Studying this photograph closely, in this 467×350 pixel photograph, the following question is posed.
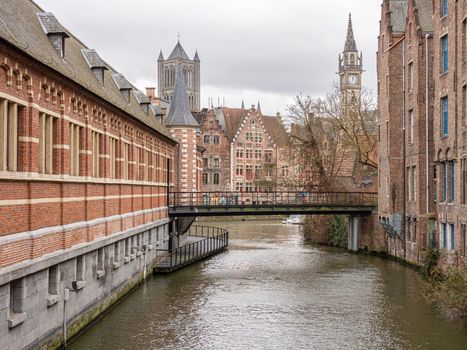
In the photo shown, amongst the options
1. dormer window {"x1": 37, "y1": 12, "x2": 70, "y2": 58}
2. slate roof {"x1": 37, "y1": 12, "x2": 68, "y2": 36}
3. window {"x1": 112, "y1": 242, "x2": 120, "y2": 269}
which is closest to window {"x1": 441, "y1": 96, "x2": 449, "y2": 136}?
window {"x1": 112, "y1": 242, "x2": 120, "y2": 269}

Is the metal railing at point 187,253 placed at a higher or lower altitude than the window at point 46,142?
lower

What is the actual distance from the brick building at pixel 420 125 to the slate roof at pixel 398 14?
52mm

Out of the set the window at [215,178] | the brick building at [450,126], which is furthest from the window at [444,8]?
the window at [215,178]

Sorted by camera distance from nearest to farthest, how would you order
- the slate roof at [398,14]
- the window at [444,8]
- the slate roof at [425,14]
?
the window at [444,8] < the slate roof at [425,14] < the slate roof at [398,14]

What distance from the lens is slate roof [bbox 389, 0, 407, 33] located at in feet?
120

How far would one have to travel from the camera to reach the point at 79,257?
18.0m

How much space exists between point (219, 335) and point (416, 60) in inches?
730

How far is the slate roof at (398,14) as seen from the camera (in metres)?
36.6

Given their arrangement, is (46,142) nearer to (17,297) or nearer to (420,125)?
(17,297)

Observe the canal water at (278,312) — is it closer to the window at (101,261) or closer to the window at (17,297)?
the window at (101,261)

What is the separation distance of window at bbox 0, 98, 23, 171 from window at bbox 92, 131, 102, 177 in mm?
6500

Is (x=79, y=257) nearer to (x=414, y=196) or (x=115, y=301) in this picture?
(x=115, y=301)

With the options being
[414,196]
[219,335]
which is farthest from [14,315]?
[414,196]

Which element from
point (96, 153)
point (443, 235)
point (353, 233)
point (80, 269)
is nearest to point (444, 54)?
point (443, 235)
